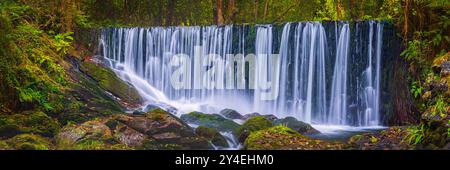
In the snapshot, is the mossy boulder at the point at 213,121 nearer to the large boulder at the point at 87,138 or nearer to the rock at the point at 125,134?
the rock at the point at 125,134

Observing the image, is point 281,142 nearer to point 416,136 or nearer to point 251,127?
point 251,127

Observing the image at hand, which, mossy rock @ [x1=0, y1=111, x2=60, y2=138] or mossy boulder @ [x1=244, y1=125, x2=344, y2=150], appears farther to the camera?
mossy rock @ [x1=0, y1=111, x2=60, y2=138]

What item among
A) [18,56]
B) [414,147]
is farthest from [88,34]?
[414,147]

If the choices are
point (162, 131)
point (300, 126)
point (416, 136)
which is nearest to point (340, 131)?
point (300, 126)

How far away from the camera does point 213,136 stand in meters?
9.72

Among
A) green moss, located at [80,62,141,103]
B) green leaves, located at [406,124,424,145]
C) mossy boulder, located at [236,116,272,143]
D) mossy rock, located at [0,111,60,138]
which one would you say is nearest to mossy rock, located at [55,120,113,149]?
mossy rock, located at [0,111,60,138]

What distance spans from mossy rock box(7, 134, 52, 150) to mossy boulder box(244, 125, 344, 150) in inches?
138

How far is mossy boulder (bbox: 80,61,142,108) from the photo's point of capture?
13.4m

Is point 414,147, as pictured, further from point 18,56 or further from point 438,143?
point 18,56

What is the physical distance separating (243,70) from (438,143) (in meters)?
8.64

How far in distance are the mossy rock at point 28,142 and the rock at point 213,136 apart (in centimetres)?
301

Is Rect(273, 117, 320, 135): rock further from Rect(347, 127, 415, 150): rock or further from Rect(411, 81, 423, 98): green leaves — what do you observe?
Rect(411, 81, 423, 98): green leaves
